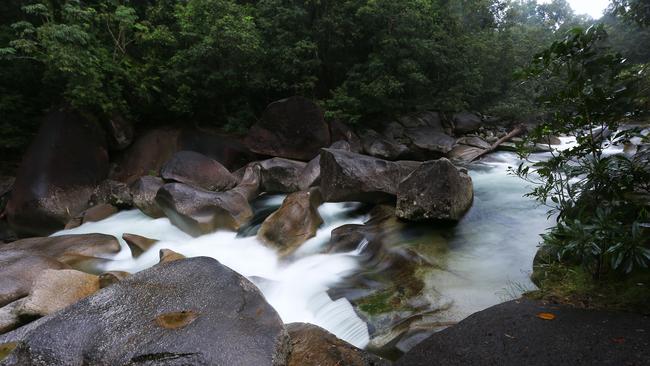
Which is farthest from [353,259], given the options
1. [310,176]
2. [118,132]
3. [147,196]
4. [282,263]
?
[118,132]

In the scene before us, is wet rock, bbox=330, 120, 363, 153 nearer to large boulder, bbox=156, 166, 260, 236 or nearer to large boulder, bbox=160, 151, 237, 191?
large boulder, bbox=160, 151, 237, 191

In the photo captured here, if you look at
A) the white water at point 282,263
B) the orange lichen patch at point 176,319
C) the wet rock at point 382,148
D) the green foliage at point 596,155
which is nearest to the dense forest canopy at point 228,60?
the wet rock at point 382,148

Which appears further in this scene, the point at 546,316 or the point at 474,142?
the point at 474,142

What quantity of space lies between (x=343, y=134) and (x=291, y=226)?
6646 millimetres

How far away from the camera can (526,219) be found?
23.2 ft

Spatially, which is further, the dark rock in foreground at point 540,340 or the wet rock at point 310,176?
the wet rock at point 310,176

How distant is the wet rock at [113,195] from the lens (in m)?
10.7

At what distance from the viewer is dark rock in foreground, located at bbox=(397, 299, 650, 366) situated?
2.49 m

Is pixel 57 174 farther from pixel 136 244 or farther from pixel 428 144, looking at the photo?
pixel 428 144

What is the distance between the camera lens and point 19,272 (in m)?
5.79

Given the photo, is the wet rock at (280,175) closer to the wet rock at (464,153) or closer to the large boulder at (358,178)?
the large boulder at (358,178)

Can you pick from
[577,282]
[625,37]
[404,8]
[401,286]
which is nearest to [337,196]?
[401,286]

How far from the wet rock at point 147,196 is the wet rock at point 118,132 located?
3623 millimetres

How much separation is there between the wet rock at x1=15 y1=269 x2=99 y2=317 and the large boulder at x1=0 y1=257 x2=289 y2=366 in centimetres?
161
